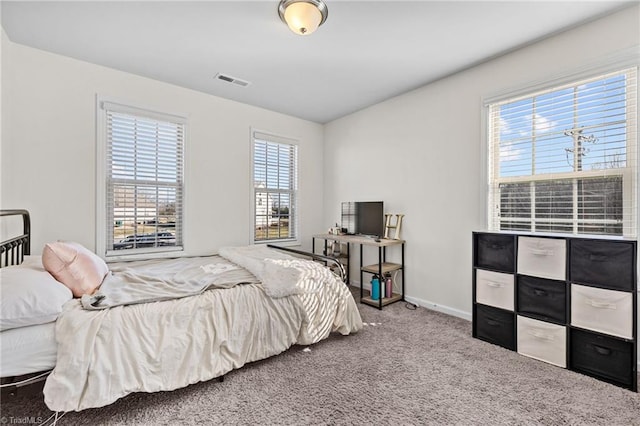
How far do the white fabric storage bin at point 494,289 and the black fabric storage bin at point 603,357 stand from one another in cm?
46

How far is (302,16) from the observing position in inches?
79.2

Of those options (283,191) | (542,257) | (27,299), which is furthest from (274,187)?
(542,257)

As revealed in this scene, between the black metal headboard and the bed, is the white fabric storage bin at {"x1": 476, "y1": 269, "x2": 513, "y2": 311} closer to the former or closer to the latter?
the bed

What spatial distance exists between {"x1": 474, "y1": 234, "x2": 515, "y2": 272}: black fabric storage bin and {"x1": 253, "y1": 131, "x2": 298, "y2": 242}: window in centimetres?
275

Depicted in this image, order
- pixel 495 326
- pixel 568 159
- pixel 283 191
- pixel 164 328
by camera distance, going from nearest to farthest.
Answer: pixel 164 328, pixel 568 159, pixel 495 326, pixel 283 191

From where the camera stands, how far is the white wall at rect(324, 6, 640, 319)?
2414 mm

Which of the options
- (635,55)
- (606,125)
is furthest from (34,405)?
(635,55)

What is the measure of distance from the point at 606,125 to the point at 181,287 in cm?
345

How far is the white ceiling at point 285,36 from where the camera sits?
2107 mm

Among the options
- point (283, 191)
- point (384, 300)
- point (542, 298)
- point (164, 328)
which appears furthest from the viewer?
point (283, 191)

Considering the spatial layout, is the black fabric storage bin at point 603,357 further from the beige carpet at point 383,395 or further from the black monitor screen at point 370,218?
the black monitor screen at point 370,218

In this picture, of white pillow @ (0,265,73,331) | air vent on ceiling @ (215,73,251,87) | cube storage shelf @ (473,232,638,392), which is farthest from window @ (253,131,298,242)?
cube storage shelf @ (473,232,638,392)

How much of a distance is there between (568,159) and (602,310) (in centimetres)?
121

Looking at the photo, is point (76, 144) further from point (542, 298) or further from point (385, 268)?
point (542, 298)
